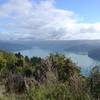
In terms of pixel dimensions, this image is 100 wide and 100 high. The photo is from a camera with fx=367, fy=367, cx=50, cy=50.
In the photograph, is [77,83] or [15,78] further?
[15,78]

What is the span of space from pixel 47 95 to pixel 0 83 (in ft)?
25.2

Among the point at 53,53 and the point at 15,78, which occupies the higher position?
the point at 53,53

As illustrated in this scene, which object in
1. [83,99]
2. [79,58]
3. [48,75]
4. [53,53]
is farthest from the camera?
[53,53]

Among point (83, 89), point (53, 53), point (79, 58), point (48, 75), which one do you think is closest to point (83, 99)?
point (83, 89)

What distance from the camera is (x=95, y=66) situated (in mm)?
9914

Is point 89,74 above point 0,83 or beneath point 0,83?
above

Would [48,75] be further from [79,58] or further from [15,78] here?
[15,78]

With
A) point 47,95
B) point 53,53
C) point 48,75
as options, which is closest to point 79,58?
point 53,53

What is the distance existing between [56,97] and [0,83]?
7961mm

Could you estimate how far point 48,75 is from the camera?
34.2 ft

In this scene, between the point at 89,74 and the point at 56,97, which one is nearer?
the point at 56,97

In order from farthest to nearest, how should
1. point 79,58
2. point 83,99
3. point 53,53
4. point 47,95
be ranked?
point 53,53, point 79,58, point 47,95, point 83,99

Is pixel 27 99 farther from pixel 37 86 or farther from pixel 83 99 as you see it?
pixel 83 99

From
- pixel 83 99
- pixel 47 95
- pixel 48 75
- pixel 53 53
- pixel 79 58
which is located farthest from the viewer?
pixel 53 53
